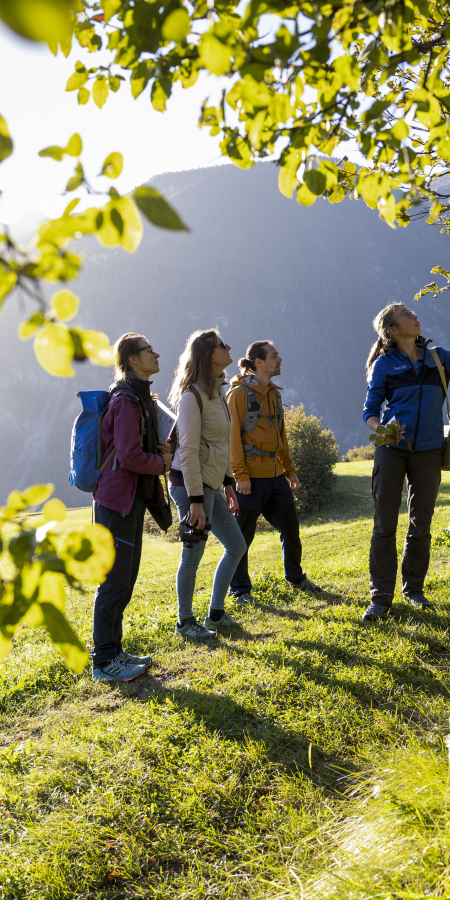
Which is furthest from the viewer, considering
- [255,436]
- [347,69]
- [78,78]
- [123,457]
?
[255,436]

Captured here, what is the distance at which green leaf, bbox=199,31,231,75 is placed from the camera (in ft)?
2.96

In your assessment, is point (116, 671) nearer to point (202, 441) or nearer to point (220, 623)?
point (220, 623)

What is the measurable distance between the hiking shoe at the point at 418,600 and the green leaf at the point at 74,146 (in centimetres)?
460

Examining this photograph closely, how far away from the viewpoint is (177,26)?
93 cm

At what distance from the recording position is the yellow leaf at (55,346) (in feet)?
2.68

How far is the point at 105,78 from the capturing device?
1594 millimetres

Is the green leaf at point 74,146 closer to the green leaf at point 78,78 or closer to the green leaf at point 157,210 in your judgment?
the green leaf at point 157,210

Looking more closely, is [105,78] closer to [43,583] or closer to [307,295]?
[43,583]

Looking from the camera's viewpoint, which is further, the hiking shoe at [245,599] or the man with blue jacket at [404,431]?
the hiking shoe at [245,599]

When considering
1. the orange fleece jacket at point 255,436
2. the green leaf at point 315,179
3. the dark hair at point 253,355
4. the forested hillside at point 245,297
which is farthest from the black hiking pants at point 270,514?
the forested hillside at point 245,297

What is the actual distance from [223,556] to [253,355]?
2.11m

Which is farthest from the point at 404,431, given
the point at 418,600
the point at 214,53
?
the point at 214,53

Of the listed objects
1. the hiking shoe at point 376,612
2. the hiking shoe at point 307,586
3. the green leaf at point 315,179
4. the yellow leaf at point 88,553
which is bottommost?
the hiking shoe at point 307,586

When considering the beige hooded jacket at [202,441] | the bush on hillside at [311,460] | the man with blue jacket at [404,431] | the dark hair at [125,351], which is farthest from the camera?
the bush on hillside at [311,460]
